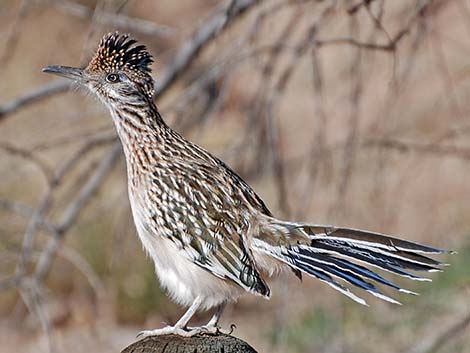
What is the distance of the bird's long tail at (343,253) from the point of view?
321 centimetres

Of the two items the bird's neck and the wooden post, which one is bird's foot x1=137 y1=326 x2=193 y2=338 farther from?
the bird's neck

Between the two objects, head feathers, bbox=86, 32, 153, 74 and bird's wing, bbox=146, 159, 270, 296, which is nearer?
bird's wing, bbox=146, 159, 270, 296


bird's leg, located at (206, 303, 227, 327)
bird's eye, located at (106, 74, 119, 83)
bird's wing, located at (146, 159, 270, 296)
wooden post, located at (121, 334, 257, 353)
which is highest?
bird's eye, located at (106, 74, 119, 83)

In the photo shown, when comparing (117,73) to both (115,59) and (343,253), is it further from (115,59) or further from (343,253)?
(343,253)

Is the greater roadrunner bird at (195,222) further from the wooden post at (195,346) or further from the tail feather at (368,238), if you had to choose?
the wooden post at (195,346)

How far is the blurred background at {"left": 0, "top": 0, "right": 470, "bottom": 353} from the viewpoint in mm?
5570

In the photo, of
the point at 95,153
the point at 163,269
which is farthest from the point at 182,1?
the point at 163,269

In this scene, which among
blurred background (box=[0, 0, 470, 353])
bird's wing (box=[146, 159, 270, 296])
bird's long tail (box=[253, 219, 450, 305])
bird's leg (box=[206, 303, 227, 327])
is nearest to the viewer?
bird's long tail (box=[253, 219, 450, 305])

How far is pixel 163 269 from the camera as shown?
12.9 feet

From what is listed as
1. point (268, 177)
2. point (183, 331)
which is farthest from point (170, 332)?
point (268, 177)

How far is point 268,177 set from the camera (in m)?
9.09

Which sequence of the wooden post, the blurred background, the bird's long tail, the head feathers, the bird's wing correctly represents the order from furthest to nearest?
the blurred background
the head feathers
the bird's wing
the bird's long tail
the wooden post

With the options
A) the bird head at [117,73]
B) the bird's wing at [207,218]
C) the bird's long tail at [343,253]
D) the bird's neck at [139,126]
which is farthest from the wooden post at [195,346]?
the bird head at [117,73]

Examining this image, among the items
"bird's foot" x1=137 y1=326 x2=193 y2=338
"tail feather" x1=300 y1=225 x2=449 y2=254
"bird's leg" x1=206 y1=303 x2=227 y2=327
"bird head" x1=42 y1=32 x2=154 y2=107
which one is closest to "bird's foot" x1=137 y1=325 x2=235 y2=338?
"bird's foot" x1=137 y1=326 x2=193 y2=338
